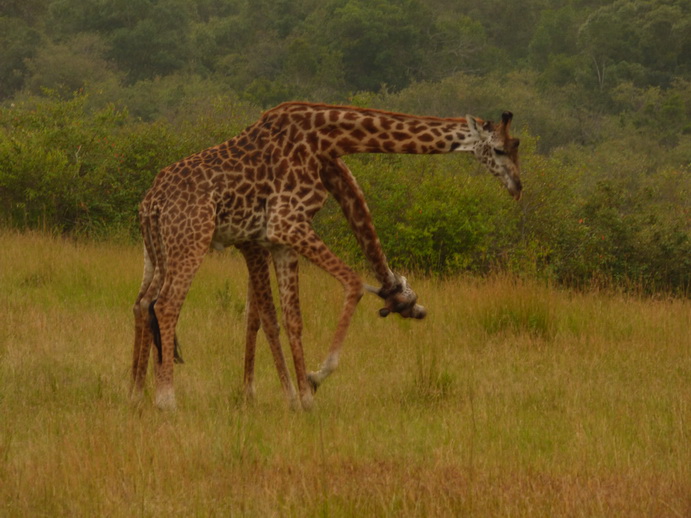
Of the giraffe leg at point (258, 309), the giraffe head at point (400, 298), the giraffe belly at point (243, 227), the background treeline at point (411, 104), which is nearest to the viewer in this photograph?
the giraffe belly at point (243, 227)

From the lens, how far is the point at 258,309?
8.29m

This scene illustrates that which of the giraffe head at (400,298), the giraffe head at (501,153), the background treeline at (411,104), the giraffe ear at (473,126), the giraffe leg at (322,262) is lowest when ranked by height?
the background treeline at (411,104)

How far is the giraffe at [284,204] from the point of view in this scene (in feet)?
24.7

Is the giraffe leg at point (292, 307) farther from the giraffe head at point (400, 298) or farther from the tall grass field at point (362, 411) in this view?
the giraffe head at point (400, 298)

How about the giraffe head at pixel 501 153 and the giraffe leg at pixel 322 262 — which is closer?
the giraffe leg at pixel 322 262

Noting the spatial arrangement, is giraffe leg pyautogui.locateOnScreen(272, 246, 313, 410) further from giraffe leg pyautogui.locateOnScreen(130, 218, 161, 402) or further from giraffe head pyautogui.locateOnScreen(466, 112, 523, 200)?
giraffe head pyautogui.locateOnScreen(466, 112, 523, 200)

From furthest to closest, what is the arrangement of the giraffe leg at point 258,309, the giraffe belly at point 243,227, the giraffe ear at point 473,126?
the giraffe leg at point 258,309
the giraffe ear at point 473,126
the giraffe belly at point 243,227

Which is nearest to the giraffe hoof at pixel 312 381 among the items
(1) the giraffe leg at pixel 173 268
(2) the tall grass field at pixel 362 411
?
(2) the tall grass field at pixel 362 411

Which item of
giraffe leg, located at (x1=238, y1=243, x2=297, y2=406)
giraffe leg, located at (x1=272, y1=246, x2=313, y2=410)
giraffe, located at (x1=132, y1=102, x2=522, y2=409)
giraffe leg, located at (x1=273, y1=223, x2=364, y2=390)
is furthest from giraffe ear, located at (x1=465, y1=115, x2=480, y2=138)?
giraffe leg, located at (x1=238, y1=243, x2=297, y2=406)

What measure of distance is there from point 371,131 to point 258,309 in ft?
5.30

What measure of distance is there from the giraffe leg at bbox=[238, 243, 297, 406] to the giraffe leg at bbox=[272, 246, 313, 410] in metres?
0.35

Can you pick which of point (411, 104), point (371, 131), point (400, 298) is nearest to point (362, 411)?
point (400, 298)

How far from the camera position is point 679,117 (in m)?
41.8

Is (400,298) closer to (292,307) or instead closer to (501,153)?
(292,307)
